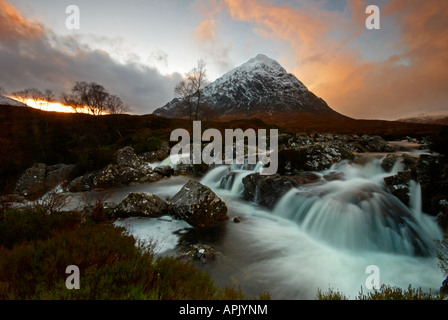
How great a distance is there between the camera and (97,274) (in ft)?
8.23

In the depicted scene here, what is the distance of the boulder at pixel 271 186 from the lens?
1002 centimetres

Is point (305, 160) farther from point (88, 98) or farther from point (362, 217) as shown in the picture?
point (88, 98)

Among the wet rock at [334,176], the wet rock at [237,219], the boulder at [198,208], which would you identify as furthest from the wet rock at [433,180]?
the boulder at [198,208]

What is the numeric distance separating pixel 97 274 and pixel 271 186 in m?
9.16

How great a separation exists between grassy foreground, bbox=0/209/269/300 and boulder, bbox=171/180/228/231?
3.83 m

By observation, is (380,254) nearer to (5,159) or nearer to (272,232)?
(272,232)

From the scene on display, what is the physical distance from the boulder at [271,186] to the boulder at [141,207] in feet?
17.4

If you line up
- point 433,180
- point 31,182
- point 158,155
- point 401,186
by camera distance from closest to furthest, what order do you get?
1. point 433,180
2. point 401,186
3. point 31,182
4. point 158,155

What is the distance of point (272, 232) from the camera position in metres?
7.95

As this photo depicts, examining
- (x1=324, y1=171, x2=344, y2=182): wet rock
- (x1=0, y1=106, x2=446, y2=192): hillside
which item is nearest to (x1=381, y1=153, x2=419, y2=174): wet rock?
(x1=324, y1=171, x2=344, y2=182): wet rock

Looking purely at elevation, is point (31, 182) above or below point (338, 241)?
above

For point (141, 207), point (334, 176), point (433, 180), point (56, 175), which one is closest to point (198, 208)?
point (141, 207)
